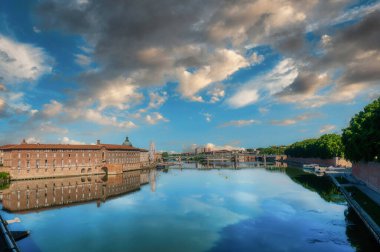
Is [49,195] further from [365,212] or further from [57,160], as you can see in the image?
[365,212]

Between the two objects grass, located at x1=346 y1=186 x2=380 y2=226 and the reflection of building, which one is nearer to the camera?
grass, located at x1=346 y1=186 x2=380 y2=226

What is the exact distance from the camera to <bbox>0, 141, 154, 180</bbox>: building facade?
384 feet

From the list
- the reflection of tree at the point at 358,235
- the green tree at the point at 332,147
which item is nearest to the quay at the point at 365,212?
the reflection of tree at the point at 358,235

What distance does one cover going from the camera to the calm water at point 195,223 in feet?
124

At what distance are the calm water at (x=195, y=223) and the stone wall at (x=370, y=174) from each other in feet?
25.4

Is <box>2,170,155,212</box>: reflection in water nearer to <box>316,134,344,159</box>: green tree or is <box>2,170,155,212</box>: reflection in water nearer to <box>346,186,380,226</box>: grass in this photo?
<box>346,186,380,226</box>: grass

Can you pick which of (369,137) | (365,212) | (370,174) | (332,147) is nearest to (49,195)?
(365,212)

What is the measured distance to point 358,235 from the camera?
38469mm

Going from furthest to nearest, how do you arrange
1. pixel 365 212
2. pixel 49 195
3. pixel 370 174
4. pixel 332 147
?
pixel 332 147
pixel 49 195
pixel 370 174
pixel 365 212

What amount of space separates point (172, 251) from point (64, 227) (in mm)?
20771

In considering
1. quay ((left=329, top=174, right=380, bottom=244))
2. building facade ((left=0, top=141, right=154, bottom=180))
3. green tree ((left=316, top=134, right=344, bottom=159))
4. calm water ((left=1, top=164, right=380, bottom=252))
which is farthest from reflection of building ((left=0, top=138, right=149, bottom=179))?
quay ((left=329, top=174, right=380, bottom=244))

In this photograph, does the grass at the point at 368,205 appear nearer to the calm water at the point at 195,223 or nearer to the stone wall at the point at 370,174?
the calm water at the point at 195,223

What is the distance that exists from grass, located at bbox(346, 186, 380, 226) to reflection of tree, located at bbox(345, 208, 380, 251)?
177 centimetres

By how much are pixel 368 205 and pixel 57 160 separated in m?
112
